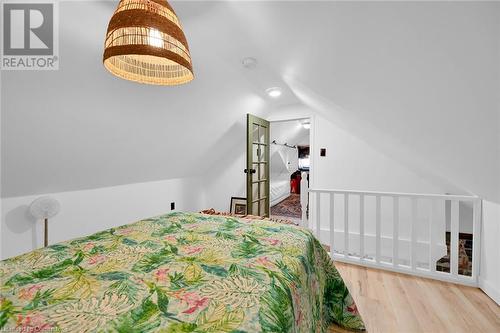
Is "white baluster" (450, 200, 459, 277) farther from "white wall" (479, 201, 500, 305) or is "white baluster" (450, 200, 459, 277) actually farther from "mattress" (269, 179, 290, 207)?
"mattress" (269, 179, 290, 207)

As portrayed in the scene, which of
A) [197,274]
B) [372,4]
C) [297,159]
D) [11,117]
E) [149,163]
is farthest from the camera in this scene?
[297,159]

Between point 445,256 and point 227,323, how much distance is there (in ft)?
13.0

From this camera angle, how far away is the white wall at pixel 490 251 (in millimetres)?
1914

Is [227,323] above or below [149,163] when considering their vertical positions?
below

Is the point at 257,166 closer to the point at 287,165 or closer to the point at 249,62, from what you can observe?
the point at 249,62

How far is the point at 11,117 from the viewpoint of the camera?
160 cm

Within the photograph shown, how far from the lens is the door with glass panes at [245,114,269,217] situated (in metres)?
3.36

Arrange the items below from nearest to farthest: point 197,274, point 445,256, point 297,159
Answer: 1. point 197,274
2. point 445,256
3. point 297,159

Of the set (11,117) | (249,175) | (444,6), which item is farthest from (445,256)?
(11,117)

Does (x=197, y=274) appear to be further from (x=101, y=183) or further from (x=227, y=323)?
(x=101, y=183)

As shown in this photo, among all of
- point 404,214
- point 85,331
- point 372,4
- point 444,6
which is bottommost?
point 404,214

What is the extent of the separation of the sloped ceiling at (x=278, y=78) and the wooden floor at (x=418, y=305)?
35.9 inches

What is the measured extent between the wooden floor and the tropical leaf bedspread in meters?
0.82

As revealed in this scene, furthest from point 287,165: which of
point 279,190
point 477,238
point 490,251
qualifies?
point 490,251
